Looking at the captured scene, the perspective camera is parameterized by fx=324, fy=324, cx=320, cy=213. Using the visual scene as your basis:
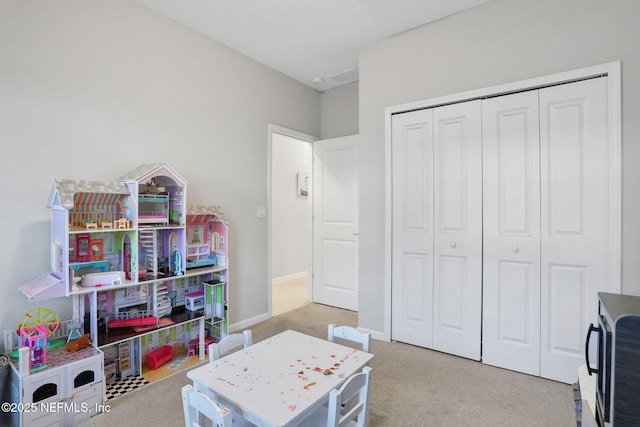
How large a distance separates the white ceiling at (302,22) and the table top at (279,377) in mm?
2539

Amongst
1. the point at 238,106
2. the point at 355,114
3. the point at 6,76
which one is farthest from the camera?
the point at 355,114

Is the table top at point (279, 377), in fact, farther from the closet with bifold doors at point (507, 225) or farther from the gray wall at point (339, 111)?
the gray wall at point (339, 111)

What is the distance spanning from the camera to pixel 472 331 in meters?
2.70

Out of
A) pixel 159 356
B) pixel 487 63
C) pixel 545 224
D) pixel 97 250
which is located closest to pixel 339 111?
pixel 487 63

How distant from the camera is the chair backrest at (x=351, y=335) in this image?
176 centimetres

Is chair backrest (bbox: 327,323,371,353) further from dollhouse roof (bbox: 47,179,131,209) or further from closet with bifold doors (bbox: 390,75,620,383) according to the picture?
dollhouse roof (bbox: 47,179,131,209)

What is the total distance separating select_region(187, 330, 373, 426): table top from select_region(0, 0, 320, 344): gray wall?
1.55 meters

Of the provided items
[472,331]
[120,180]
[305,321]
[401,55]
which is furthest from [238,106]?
[472,331]

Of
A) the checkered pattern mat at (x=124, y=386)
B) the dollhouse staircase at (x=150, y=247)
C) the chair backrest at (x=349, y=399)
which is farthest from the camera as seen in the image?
the dollhouse staircase at (x=150, y=247)

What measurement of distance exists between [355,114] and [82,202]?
10.2 feet

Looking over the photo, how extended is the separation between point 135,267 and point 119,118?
1158 millimetres

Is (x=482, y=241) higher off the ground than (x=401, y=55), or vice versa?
(x=401, y=55)

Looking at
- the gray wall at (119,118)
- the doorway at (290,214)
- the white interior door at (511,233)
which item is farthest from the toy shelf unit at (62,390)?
the doorway at (290,214)

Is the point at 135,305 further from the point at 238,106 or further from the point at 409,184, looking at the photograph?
the point at 409,184
